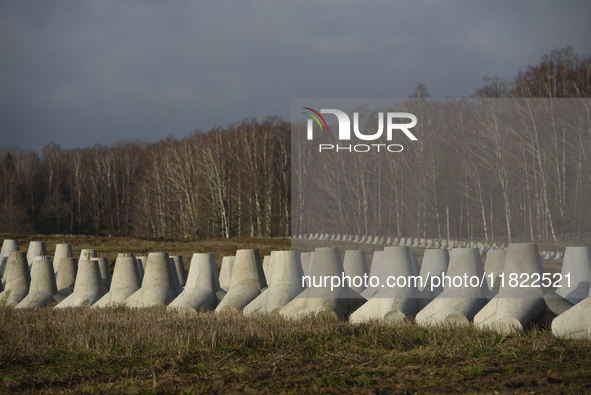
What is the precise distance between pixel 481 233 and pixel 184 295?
1542 cm

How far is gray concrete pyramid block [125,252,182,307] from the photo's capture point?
11.5 meters

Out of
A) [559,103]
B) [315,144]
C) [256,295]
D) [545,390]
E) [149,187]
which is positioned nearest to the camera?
[545,390]

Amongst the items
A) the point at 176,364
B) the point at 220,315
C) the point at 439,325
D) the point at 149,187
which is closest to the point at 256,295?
the point at 220,315

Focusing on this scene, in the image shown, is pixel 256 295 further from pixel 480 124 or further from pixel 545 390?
pixel 480 124

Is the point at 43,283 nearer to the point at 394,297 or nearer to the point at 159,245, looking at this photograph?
the point at 394,297

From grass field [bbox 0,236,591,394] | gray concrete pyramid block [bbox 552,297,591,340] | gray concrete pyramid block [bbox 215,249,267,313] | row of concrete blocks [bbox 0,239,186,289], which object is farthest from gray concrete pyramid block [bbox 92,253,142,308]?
gray concrete pyramid block [bbox 552,297,591,340]

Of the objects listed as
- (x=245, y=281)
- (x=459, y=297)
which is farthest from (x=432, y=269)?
(x=245, y=281)

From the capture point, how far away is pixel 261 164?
3572cm

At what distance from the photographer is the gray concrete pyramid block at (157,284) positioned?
37.6ft

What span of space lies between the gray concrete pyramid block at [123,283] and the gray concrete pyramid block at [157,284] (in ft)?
1.40

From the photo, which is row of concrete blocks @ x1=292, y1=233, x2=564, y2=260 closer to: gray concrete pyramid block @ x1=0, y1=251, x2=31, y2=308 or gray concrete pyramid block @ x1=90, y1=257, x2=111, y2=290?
gray concrete pyramid block @ x1=90, y1=257, x2=111, y2=290

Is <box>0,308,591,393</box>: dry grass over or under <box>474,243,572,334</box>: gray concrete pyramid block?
under

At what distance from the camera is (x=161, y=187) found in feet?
142

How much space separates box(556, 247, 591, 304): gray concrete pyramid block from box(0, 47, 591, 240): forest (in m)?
12.3
